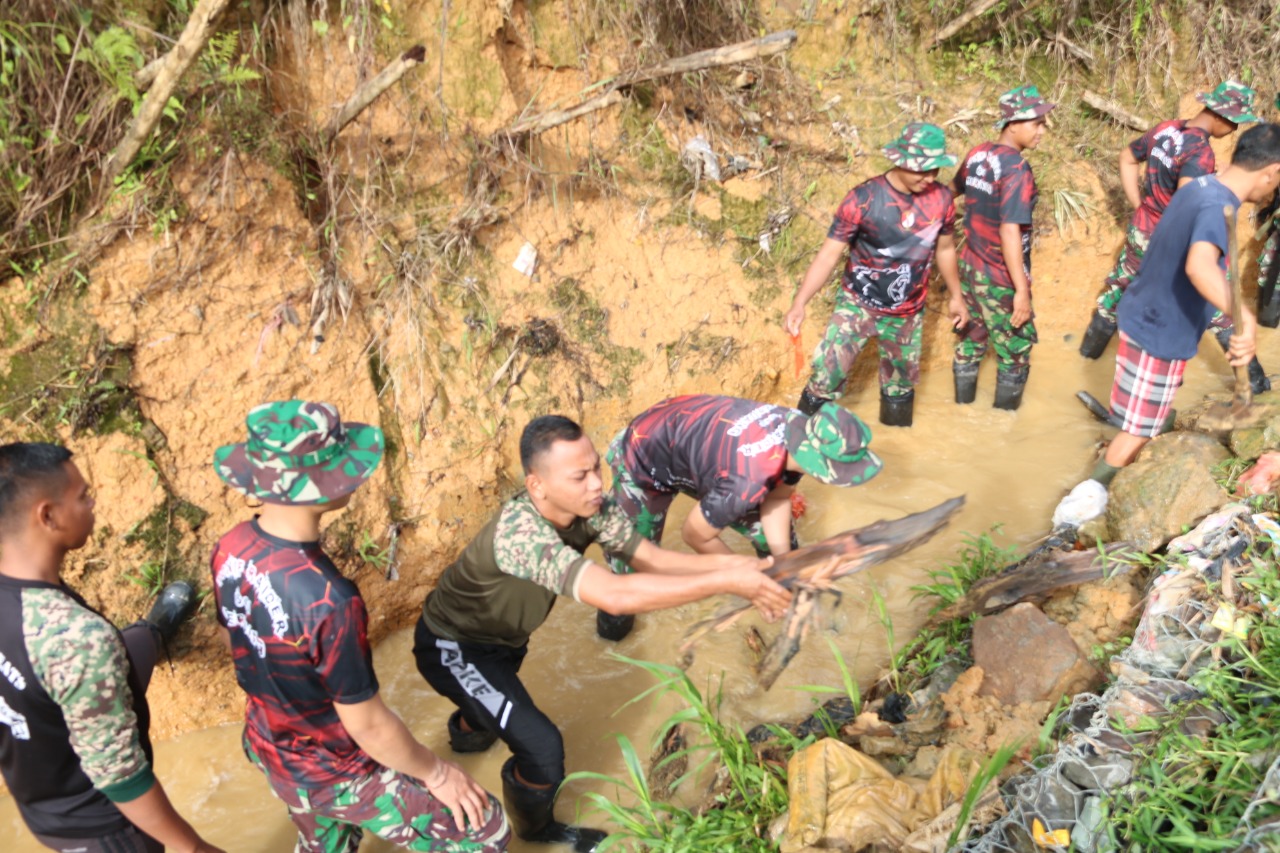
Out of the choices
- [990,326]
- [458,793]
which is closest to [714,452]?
[458,793]

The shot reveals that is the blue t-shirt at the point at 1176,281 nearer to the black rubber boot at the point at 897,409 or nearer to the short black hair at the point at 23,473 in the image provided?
the black rubber boot at the point at 897,409

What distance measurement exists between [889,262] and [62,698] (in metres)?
4.19

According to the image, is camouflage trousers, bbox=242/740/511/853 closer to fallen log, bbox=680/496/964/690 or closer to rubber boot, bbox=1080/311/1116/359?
fallen log, bbox=680/496/964/690

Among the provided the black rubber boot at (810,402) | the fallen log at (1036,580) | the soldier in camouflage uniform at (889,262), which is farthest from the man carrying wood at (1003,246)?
the fallen log at (1036,580)

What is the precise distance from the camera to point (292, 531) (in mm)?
2188

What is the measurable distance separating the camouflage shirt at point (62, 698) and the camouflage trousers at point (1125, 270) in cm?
537

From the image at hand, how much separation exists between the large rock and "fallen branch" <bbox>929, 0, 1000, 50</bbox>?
487 cm

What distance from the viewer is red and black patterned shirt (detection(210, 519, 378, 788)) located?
2135 mm

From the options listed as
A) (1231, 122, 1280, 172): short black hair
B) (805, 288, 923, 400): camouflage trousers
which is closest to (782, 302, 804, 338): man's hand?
(805, 288, 923, 400): camouflage trousers

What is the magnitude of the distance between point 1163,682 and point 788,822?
1.31 m

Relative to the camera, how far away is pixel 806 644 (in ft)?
13.4

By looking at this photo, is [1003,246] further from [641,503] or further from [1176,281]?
[641,503]

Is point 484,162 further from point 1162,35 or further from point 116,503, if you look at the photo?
point 1162,35

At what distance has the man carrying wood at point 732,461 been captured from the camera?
10.1 ft
